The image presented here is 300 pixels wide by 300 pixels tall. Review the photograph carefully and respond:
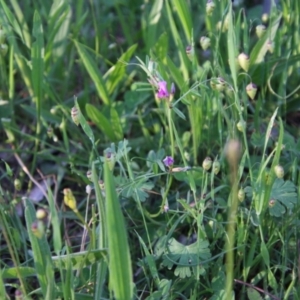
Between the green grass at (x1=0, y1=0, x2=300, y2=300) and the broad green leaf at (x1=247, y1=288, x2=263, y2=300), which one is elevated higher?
the green grass at (x1=0, y1=0, x2=300, y2=300)

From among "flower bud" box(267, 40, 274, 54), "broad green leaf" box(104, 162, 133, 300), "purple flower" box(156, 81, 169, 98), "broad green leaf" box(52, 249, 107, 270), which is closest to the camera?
"broad green leaf" box(104, 162, 133, 300)

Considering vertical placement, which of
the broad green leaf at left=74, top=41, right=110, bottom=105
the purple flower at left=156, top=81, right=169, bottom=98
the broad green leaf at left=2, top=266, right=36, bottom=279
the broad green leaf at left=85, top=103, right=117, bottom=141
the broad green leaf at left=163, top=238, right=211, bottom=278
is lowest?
the broad green leaf at left=163, top=238, right=211, bottom=278

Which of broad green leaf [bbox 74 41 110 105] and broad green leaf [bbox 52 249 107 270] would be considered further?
broad green leaf [bbox 74 41 110 105]

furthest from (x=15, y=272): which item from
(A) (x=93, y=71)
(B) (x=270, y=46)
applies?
(B) (x=270, y=46)

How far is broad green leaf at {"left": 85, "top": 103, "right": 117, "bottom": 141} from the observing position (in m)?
1.84

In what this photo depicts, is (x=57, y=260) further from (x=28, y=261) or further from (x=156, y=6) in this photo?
(x=156, y=6)

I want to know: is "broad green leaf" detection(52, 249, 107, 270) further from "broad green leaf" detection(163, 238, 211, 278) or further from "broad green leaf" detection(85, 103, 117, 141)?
"broad green leaf" detection(85, 103, 117, 141)

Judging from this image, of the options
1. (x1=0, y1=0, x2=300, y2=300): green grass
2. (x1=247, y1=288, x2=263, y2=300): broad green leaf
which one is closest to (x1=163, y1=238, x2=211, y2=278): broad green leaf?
(x1=0, y1=0, x2=300, y2=300): green grass

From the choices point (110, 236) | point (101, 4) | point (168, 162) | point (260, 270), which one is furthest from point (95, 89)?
point (110, 236)

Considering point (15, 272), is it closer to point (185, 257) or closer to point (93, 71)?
point (185, 257)

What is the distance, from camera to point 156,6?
6.72 ft

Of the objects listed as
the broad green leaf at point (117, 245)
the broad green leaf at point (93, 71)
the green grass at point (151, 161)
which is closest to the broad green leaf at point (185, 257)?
the green grass at point (151, 161)

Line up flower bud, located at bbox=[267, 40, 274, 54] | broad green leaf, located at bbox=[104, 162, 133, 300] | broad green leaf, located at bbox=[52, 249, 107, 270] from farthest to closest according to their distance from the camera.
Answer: flower bud, located at bbox=[267, 40, 274, 54]
broad green leaf, located at bbox=[52, 249, 107, 270]
broad green leaf, located at bbox=[104, 162, 133, 300]

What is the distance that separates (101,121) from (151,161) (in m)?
0.36
